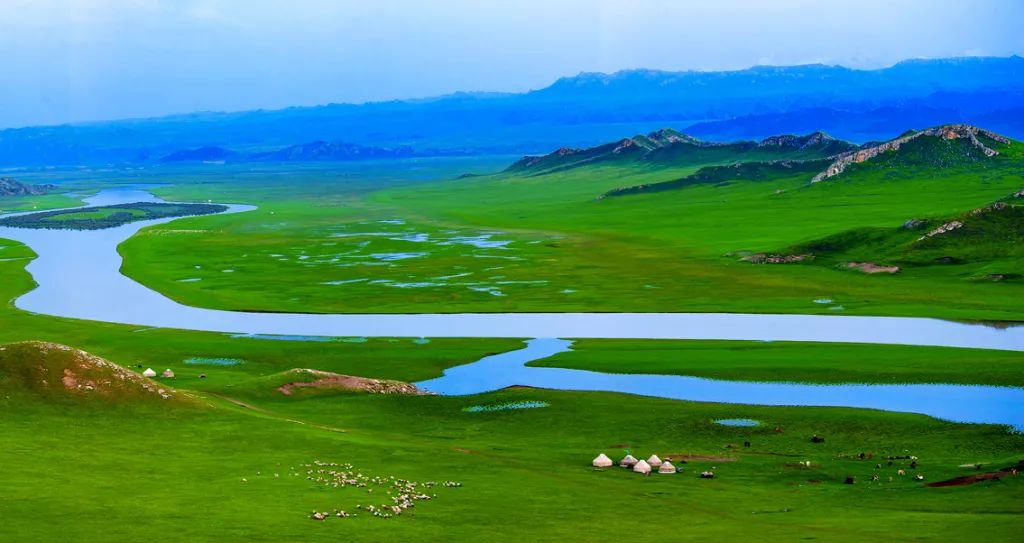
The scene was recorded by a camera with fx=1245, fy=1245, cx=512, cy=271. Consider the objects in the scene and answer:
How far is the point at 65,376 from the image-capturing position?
56.8m

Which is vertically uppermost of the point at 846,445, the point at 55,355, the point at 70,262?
the point at 70,262

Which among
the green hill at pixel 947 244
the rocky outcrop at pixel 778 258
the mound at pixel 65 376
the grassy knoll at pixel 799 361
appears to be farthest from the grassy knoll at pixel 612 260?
the mound at pixel 65 376

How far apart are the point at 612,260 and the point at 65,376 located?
275ft

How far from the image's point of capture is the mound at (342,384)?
68375 millimetres

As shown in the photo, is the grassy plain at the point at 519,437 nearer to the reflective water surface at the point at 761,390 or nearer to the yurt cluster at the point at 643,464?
the yurt cluster at the point at 643,464

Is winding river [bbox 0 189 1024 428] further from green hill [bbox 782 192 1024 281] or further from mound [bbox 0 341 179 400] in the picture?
green hill [bbox 782 192 1024 281]

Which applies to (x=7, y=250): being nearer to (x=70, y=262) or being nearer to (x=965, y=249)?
(x=70, y=262)

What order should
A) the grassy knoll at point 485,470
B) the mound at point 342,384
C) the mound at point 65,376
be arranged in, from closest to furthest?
1. the grassy knoll at point 485,470
2. the mound at point 65,376
3. the mound at point 342,384

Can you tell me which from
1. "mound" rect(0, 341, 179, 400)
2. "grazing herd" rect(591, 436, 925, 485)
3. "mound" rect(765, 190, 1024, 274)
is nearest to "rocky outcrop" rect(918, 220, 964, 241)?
"mound" rect(765, 190, 1024, 274)

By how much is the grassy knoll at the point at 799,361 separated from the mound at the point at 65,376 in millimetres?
28448

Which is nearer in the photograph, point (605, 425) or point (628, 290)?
point (605, 425)

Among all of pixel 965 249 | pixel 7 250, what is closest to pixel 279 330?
pixel 965 249

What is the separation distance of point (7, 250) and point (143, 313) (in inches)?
2717

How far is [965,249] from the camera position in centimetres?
12075
